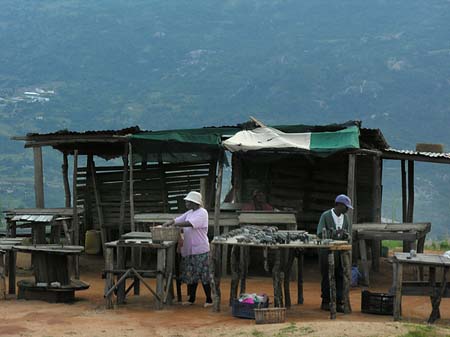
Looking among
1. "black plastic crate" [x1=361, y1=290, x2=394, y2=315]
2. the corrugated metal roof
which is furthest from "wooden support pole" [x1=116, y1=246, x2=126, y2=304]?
the corrugated metal roof

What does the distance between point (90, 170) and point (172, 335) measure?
9.14 metres

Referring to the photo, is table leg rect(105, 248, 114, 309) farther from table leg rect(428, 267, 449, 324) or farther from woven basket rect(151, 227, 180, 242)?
table leg rect(428, 267, 449, 324)

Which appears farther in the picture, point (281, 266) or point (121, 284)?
point (121, 284)

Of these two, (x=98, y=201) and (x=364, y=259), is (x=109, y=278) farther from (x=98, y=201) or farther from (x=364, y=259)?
(x=98, y=201)

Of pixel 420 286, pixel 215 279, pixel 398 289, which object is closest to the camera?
pixel 398 289

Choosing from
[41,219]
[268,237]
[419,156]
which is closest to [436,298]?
[268,237]

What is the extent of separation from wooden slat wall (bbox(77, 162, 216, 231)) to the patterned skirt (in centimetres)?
609

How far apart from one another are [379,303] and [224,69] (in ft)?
329

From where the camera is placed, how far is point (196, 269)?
488 inches

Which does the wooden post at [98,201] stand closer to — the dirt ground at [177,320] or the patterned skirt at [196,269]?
the dirt ground at [177,320]

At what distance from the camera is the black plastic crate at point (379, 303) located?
39.0 feet

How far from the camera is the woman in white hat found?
486 inches

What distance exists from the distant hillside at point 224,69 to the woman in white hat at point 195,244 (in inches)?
1744

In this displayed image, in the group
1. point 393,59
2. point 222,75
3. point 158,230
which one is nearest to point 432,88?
point 393,59
